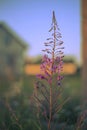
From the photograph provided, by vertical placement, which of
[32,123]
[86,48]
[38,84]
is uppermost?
[86,48]

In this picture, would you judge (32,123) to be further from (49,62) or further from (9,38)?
(9,38)

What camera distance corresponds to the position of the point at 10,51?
18.0 metres

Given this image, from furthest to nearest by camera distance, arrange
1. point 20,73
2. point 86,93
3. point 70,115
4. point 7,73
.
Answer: point 20,73 < point 7,73 < point 86,93 < point 70,115

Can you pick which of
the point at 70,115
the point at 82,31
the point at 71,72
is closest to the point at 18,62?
the point at 71,72

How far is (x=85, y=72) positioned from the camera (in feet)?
24.3

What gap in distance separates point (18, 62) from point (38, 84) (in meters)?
14.4

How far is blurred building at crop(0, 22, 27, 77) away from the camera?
16386 mm

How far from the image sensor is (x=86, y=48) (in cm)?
743

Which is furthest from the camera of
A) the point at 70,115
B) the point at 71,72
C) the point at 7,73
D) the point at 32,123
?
the point at 71,72

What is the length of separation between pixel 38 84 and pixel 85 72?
4081mm

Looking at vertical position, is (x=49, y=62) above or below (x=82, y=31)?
below

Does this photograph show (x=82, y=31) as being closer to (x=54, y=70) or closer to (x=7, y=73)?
(x=54, y=70)

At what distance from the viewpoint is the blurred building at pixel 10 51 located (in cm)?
1639

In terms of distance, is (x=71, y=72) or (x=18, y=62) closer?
(x=18, y=62)
